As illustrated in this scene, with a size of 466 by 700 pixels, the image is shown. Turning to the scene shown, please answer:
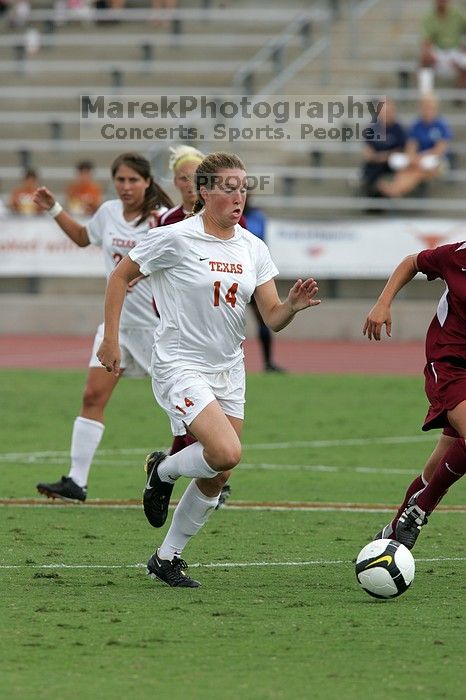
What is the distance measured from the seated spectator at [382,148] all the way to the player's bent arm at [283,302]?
16.5 meters

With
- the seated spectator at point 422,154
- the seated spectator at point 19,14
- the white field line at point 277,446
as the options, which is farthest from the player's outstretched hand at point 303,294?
the seated spectator at point 19,14

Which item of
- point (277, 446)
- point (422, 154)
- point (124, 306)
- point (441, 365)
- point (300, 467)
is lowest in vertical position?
point (277, 446)

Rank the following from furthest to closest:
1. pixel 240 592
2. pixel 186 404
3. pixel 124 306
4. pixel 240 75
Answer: pixel 240 75, pixel 124 306, pixel 186 404, pixel 240 592

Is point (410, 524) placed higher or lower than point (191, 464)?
lower

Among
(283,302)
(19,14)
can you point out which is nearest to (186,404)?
(283,302)

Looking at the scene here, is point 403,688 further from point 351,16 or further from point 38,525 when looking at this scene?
point 351,16

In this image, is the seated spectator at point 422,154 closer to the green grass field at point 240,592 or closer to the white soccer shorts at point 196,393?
the green grass field at point 240,592

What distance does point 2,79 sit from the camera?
29797 millimetres

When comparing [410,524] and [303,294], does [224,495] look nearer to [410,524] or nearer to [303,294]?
[410,524]

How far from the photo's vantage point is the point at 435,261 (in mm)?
7531

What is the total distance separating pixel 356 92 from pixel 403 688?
2239cm

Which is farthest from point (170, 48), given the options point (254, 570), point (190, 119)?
point (254, 570)

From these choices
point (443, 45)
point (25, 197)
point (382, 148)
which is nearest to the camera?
point (382, 148)

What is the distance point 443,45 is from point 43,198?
1739cm
